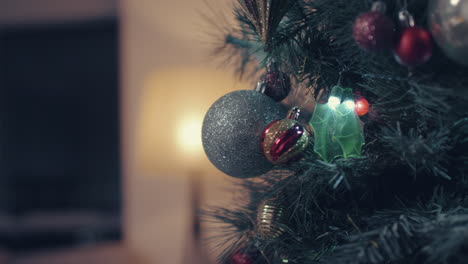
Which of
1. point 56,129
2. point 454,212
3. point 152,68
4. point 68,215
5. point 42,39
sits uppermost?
point 42,39

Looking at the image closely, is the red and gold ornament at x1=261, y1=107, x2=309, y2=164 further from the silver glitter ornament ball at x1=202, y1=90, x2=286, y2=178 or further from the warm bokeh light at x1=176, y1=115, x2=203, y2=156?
the warm bokeh light at x1=176, y1=115, x2=203, y2=156

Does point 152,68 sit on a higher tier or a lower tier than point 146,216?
higher

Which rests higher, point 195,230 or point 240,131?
point 240,131

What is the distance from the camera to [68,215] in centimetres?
231

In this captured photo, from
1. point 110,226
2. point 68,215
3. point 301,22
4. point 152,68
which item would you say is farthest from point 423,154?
point 68,215

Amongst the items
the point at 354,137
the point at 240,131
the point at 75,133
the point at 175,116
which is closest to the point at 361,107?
the point at 354,137

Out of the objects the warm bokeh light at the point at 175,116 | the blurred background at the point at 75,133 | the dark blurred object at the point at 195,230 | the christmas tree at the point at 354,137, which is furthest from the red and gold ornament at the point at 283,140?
the blurred background at the point at 75,133

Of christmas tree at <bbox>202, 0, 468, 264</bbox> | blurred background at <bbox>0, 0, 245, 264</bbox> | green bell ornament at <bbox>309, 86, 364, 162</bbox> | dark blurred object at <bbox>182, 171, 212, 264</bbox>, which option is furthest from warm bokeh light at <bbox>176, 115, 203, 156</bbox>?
green bell ornament at <bbox>309, 86, 364, 162</bbox>

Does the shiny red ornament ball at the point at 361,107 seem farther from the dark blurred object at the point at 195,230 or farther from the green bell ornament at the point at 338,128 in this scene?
the dark blurred object at the point at 195,230

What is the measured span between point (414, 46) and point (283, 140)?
157mm

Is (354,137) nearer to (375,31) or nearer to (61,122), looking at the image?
(375,31)

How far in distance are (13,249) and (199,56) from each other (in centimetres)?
173

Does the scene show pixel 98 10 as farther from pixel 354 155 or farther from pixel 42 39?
pixel 354 155

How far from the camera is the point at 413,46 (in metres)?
0.34
